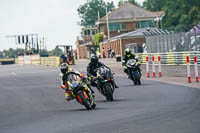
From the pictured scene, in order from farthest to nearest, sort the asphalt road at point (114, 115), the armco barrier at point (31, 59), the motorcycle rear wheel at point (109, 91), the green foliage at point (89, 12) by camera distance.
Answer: the green foliage at point (89, 12) < the armco barrier at point (31, 59) < the motorcycle rear wheel at point (109, 91) < the asphalt road at point (114, 115)

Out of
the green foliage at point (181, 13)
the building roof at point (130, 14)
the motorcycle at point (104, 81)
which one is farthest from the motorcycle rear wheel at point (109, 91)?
the green foliage at point (181, 13)

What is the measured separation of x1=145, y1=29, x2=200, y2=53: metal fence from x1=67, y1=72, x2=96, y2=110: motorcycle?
22.0m

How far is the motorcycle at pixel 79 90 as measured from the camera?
501 inches

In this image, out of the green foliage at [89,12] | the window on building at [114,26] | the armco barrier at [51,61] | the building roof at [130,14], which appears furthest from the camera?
the green foliage at [89,12]

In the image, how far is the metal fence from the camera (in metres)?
34.6

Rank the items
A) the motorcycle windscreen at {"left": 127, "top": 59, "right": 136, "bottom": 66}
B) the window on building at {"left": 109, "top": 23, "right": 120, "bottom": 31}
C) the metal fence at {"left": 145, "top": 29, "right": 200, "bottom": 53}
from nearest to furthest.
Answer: the motorcycle windscreen at {"left": 127, "top": 59, "right": 136, "bottom": 66} → the metal fence at {"left": 145, "top": 29, "right": 200, "bottom": 53} → the window on building at {"left": 109, "top": 23, "right": 120, "bottom": 31}

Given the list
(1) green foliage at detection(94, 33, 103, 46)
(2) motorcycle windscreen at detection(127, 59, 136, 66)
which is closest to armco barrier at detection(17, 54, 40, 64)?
(1) green foliage at detection(94, 33, 103, 46)

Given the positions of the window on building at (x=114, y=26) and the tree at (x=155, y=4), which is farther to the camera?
the tree at (x=155, y=4)

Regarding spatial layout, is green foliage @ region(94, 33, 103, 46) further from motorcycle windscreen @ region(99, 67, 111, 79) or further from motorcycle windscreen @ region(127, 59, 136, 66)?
motorcycle windscreen @ region(99, 67, 111, 79)

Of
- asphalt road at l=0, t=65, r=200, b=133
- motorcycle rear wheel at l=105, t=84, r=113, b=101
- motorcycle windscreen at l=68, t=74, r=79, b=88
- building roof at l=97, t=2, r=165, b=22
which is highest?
building roof at l=97, t=2, r=165, b=22

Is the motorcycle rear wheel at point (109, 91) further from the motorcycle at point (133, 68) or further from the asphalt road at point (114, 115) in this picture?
the motorcycle at point (133, 68)

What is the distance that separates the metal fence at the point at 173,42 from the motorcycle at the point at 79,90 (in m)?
22.0

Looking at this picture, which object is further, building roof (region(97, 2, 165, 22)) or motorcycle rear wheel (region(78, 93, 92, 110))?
building roof (region(97, 2, 165, 22))

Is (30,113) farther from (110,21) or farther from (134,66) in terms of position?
(110,21)
